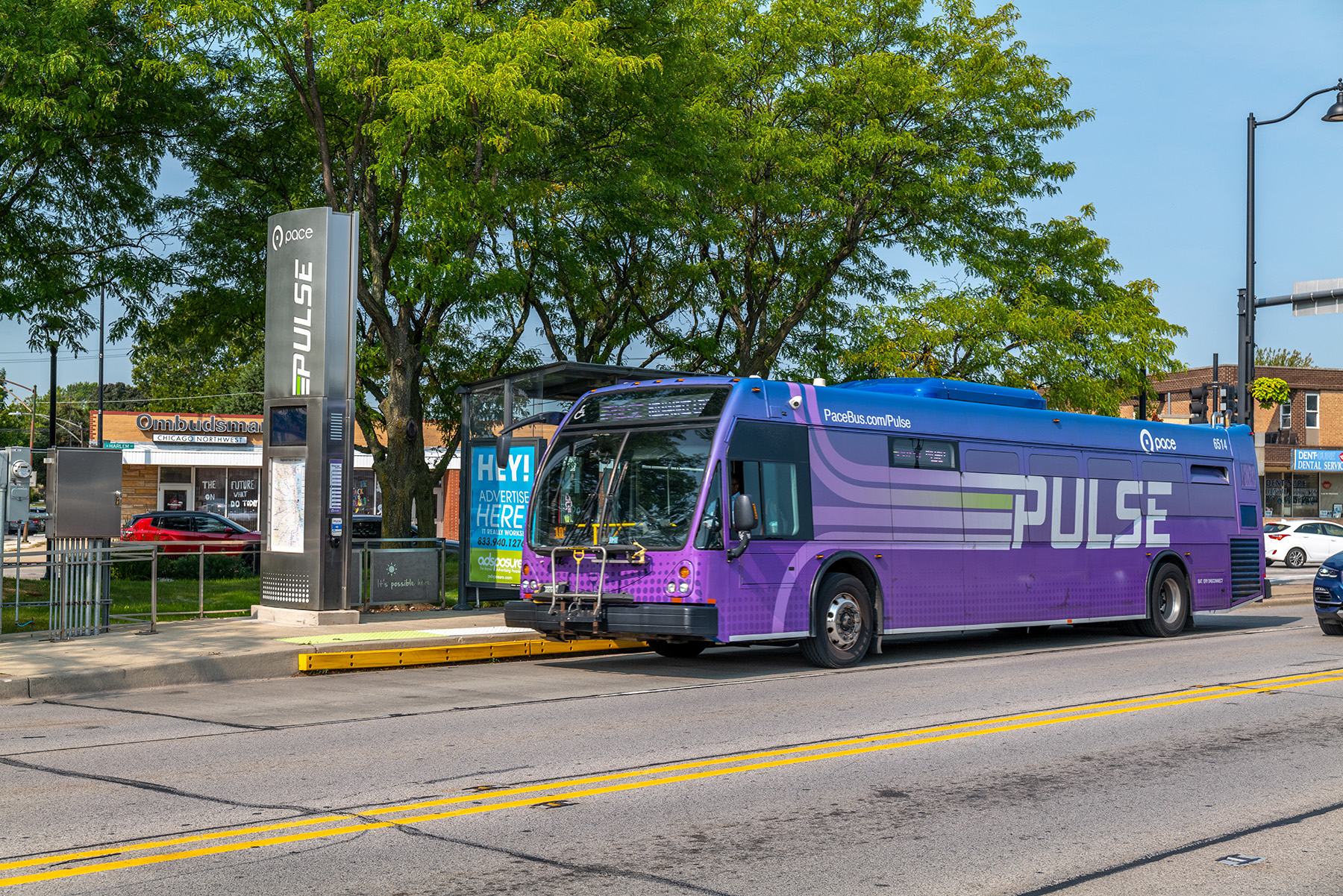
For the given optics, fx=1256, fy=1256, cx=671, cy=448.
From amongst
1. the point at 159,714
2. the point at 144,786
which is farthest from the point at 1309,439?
the point at 144,786

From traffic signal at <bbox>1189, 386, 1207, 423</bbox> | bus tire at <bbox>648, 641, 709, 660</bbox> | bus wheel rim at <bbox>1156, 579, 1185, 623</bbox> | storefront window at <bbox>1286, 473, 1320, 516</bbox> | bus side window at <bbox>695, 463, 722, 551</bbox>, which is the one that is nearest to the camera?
bus side window at <bbox>695, 463, 722, 551</bbox>

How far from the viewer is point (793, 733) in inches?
363

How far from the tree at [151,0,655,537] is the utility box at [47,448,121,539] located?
5904 mm

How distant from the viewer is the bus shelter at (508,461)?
1731 centimetres

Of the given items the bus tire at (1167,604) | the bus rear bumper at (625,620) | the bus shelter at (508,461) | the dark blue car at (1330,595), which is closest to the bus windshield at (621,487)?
the bus rear bumper at (625,620)

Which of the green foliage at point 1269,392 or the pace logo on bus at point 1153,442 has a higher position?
the green foliage at point 1269,392

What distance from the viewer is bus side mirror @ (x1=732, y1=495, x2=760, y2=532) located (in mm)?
12062

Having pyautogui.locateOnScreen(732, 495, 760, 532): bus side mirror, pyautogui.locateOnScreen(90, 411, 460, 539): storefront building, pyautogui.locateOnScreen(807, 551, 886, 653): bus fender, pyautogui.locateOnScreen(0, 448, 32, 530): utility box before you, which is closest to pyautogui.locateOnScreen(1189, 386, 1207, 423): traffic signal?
pyautogui.locateOnScreen(807, 551, 886, 653): bus fender

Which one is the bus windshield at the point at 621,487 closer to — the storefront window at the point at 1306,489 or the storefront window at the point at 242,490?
the storefront window at the point at 242,490

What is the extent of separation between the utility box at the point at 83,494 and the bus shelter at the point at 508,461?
4465 mm

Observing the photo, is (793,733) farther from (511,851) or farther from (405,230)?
(405,230)

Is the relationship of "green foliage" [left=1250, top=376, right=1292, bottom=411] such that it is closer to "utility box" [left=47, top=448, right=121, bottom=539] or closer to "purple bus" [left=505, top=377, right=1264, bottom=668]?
"purple bus" [left=505, top=377, right=1264, bottom=668]

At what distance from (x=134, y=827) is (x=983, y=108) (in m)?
23.1

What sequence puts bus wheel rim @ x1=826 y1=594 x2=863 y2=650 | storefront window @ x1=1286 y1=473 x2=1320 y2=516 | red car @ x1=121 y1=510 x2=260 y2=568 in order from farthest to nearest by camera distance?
storefront window @ x1=1286 y1=473 x2=1320 y2=516 → red car @ x1=121 y1=510 x2=260 y2=568 → bus wheel rim @ x1=826 y1=594 x2=863 y2=650
